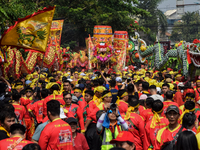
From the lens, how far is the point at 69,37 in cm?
3691

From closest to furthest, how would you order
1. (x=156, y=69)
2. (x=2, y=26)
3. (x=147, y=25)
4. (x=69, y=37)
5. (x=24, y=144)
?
(x=24, y=144), (x=2, y=26), (x=156, y=69), (x=69, y=37), (x=147, y=25)

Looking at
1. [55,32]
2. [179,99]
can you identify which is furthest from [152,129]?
[55,32]

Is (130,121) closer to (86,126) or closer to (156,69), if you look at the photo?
(86,126)

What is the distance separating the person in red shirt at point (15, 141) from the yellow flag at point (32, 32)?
179 inches

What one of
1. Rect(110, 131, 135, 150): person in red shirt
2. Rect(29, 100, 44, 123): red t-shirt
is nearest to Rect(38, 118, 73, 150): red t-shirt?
Rect(110, 131, 135, 150): person in red shirt

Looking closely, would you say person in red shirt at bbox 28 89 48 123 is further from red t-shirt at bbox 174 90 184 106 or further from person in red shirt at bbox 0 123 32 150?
red t-shirt at bbox 174 90 184 106

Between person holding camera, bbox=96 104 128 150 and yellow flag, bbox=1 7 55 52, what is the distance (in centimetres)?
427

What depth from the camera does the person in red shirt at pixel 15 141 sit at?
3.60 metres

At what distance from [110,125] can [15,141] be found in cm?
131

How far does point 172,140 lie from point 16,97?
355 cm

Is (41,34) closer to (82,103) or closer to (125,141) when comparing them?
(82,103)

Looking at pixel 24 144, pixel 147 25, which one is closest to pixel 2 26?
pixel 24 144

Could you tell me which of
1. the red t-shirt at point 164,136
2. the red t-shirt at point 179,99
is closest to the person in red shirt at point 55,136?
the red t-shirt at point 164,136

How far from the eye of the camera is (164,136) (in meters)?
4.35
